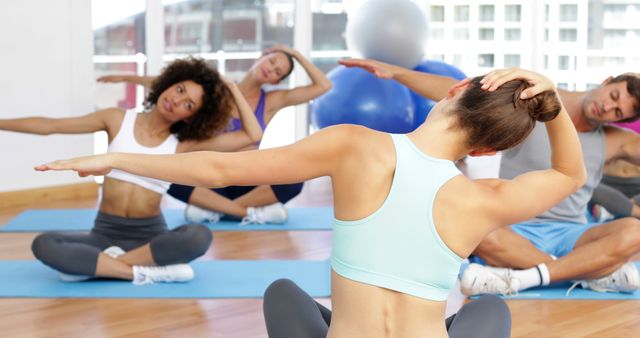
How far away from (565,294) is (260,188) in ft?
5.90

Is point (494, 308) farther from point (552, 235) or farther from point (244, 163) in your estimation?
point (552, 235)

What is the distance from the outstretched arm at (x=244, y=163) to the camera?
1330 millimetres

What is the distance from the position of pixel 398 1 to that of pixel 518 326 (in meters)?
3.01

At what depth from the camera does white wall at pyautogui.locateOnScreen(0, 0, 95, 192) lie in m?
4.58

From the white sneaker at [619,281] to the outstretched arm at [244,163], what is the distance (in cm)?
183

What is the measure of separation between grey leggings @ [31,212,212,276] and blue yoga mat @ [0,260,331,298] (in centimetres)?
8

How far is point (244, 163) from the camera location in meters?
1.37

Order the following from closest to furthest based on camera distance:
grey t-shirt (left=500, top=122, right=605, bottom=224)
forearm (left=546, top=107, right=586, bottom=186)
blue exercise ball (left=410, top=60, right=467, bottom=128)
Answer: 1. forearm (left=546, top=107, right=586, bottom=186)
2. grey t-shirt (left=500, top=122, right=605, bottom=224)
3. blue exercise ball (left=410, top=60, right=467, bottom=128)

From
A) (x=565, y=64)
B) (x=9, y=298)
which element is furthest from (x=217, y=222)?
(x=565, y=64)

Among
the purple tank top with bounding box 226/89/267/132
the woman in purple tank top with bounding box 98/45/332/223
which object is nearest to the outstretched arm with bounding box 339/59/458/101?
the woman in purple tank top with bounding box 98/45/332/223

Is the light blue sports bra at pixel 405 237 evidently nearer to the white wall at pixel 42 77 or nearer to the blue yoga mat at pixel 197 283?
the blue yoga mat at pixel 197 283

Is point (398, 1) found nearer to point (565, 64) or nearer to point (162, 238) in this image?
point (565, 64)

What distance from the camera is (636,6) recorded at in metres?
6.65

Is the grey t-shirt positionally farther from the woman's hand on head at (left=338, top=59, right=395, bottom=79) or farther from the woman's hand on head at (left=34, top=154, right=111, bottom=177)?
the woman's hand on head at (left=34, top=154, right=111, bottom=177)
